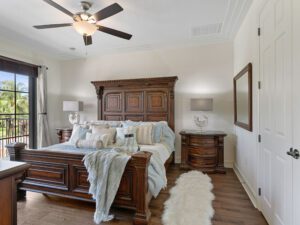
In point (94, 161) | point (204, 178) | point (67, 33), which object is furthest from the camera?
point (67, 33)

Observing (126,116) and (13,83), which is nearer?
(13,83)

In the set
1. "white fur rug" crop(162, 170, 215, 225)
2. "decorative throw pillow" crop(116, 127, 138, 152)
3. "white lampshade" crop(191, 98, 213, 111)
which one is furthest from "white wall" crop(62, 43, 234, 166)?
"decorative throw pillow" crop(116, 127, 138, 152)

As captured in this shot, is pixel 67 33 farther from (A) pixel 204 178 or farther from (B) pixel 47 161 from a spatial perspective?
(A) pixel 204 178

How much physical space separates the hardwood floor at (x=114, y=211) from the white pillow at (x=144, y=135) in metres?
0.86

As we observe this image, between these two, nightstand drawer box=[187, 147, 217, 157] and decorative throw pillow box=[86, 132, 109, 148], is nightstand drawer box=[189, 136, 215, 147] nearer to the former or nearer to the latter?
nightstand drawer box=[187, 147, 217, 157]

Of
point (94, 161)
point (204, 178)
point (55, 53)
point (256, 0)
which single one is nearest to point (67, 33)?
point (55, 53)

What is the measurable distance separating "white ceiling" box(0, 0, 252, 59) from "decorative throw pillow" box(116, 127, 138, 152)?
6.19 feet

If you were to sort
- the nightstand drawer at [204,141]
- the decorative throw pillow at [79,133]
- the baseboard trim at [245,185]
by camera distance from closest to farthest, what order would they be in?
the baseboard trim at [245,185], the decorative throw pillow at [79,133], the nightstand drawer at [204,141]

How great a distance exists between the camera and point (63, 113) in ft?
17.2

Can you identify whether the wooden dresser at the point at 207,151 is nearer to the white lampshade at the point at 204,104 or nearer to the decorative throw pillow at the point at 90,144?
Answer: the white lampshade at the point at 204,104

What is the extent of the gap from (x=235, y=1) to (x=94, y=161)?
2899 millimetres

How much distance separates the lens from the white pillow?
328cm

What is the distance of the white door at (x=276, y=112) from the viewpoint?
157 cm

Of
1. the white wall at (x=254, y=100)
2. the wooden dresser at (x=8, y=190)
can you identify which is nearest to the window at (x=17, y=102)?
the wooden dresser at (x=8, y=190)
